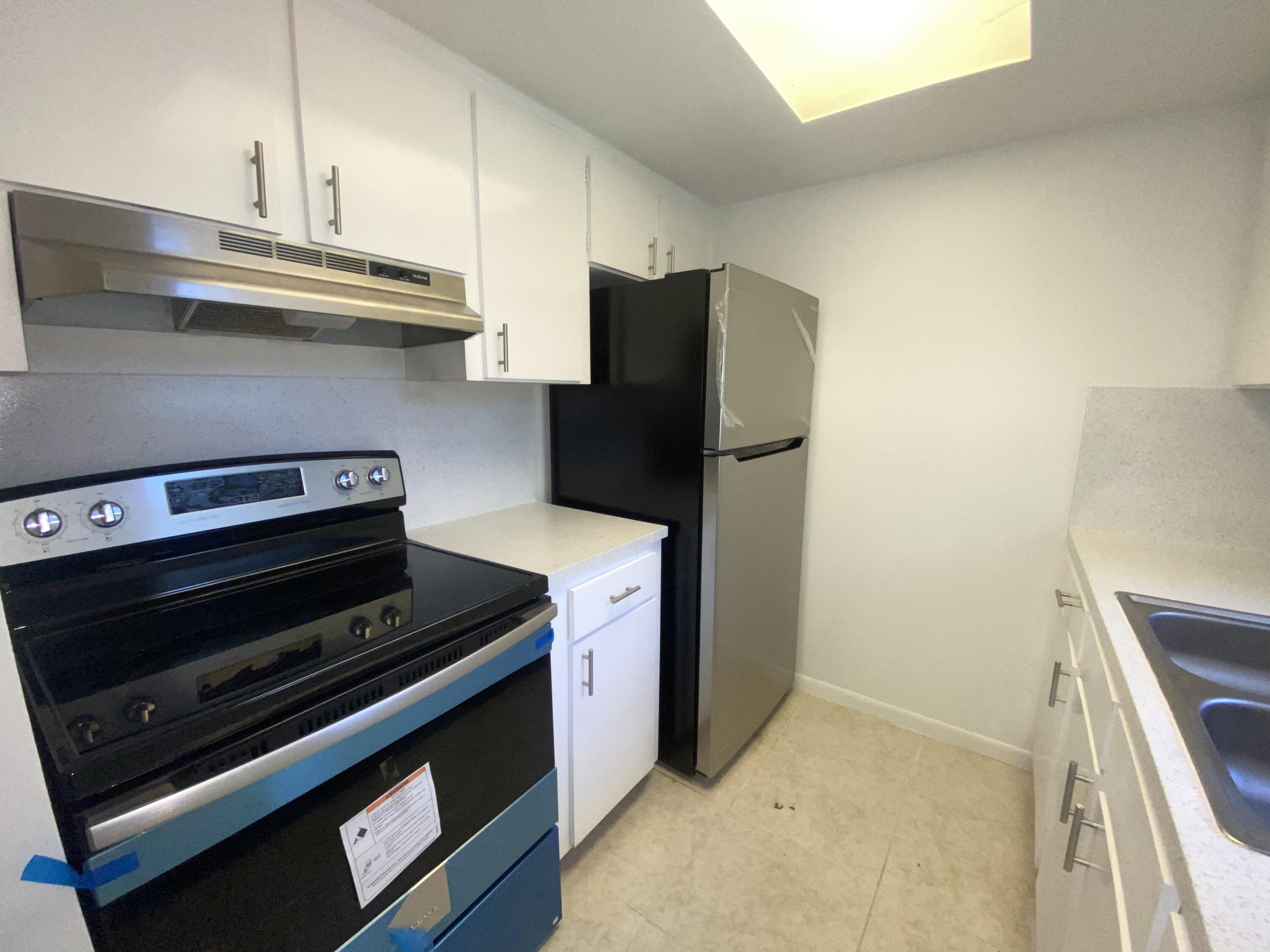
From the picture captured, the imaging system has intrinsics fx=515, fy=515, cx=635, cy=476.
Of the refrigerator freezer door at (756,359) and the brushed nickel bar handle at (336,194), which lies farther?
the refrigerator freezer door at (756,359)

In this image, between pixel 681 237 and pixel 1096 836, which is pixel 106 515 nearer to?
pixel 1096 836

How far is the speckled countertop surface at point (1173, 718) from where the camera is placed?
452 millimetres

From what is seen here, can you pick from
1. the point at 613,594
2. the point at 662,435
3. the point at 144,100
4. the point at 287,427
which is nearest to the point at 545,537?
the point at 613,594

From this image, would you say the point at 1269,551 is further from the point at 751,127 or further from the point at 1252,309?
the point at 751,127

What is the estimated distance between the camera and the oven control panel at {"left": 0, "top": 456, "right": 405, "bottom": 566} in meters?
0.85

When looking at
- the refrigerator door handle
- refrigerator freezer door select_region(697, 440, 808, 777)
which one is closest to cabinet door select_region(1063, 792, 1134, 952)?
refrigerator freezer door select_region(697, 440, 808, 777)

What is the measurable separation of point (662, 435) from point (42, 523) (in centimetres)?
135

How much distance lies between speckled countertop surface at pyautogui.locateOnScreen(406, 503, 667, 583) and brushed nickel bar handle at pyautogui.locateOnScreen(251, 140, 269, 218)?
855 mm

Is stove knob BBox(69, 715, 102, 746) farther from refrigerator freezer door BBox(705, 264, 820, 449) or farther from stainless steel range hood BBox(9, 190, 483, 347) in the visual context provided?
refrigerator freezer door BBox(705, 264, 820, 449)

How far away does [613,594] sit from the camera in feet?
4.79

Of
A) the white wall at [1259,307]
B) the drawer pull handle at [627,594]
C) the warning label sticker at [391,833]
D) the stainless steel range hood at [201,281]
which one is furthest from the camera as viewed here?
the drawer pull handle at [627,594]

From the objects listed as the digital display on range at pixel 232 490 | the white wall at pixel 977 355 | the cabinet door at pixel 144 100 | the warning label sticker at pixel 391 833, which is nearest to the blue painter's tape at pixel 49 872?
the warning label sticker at pixel 391 833

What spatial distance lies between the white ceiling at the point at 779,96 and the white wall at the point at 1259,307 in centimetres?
29

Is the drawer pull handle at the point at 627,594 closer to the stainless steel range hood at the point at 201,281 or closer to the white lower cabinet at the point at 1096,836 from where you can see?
the stainless steel range hood at the point at 201,281
